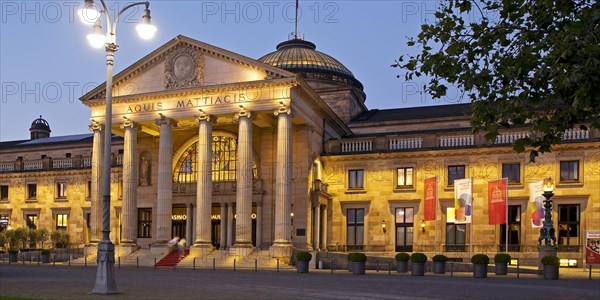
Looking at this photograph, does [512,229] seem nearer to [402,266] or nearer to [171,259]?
[402,266]

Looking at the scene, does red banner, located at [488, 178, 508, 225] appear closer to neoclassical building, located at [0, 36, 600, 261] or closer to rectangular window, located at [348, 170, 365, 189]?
neoclassical building, located at [0, 36, 600, 261]

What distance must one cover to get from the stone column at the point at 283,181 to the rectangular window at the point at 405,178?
11067mm

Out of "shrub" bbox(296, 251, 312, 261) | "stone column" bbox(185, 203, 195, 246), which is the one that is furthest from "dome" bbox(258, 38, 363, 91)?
"shrub" bbox(296, 251, 312, 261)

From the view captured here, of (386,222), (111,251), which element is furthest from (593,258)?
(111,251)

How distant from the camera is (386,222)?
193ft

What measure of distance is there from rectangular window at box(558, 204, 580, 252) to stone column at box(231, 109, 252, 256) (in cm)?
2391

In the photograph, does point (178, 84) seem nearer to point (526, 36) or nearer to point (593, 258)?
point (593, 258)

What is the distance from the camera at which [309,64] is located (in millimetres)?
78562

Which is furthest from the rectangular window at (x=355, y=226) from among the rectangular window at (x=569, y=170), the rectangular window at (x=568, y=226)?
the rectangular window at (x=569, y=170)

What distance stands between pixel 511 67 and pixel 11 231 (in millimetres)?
64119

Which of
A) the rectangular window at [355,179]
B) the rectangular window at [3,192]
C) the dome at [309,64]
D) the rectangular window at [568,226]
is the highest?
the dome at [309,64]

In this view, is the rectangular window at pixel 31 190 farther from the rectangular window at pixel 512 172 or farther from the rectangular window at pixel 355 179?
the rectangular window at pixel 512 172

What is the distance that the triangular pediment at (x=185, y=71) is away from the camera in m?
54.9

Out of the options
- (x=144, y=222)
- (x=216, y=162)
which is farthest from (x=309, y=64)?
(x=144, y=222)
